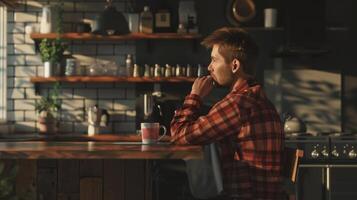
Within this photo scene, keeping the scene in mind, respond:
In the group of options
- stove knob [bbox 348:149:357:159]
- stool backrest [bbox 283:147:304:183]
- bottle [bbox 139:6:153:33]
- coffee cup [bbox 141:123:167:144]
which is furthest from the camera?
bottle [bbox 139:6:153:33]

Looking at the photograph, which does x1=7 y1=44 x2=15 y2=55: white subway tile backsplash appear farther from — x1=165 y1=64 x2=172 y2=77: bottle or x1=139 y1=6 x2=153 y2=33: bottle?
x1=165 y1=64 x2=172 y2=77: bottle

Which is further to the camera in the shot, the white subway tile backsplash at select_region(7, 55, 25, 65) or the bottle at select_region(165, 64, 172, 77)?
the white subway tile backsplash at select_region(7, 55, 25, 65)

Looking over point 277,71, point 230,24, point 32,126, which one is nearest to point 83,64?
point 32,126

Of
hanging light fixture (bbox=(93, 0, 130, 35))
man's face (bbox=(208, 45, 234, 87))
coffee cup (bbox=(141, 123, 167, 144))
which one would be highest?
hanging light fixture (bbox=(93, 0, 130, 35))

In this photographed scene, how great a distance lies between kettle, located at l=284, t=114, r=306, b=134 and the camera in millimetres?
5355

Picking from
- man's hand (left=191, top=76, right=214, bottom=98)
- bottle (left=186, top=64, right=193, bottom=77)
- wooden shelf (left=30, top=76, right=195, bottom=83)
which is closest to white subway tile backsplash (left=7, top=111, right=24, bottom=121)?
wooden shelf (left=30, top=76, right=195, bottom=83)

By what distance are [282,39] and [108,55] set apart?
63.1 inches

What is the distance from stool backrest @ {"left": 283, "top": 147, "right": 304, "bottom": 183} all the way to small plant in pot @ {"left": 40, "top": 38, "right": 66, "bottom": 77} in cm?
353

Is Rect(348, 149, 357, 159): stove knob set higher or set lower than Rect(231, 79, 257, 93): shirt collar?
lower

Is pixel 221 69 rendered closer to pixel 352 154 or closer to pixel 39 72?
pixel 352 154

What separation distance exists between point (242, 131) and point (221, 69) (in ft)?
0.93

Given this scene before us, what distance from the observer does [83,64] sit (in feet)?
19.6

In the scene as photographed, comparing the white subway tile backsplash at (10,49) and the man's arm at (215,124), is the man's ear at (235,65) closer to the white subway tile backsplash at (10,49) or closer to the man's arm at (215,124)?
the man's arm at (215,124)

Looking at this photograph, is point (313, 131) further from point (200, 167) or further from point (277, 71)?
point (200, 167)
